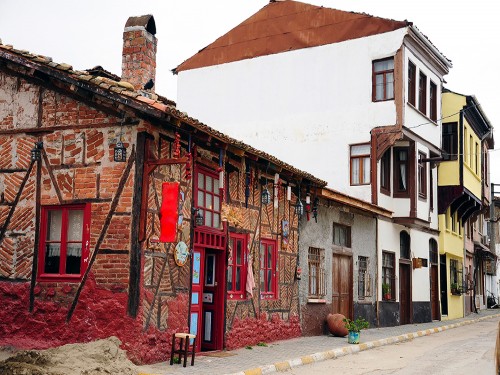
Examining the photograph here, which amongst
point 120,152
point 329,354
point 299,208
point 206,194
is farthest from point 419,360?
point 120,152

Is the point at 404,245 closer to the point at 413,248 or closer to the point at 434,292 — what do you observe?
the point at 413,248

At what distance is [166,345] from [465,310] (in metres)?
23.8

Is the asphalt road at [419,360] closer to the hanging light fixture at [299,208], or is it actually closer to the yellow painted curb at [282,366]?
the yellow painted curb at [282,366]

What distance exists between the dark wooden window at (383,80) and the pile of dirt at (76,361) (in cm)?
1450

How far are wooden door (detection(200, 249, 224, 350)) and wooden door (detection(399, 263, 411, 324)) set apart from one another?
11718mm

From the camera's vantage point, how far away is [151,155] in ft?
35.7

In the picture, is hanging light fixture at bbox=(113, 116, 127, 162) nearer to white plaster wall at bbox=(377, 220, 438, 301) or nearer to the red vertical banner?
the red vertical banner

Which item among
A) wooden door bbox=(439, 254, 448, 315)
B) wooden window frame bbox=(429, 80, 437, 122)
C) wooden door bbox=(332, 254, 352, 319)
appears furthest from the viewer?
wooden door bbox=(439, 254, 448, 315)

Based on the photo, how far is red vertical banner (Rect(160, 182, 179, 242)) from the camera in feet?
33.9

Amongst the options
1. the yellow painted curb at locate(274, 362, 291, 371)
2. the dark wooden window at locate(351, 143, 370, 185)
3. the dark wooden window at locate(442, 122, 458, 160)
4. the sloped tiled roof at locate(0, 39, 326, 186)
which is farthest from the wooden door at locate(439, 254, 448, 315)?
the sloped tiled roof at locate(0, 39, 326, 186)

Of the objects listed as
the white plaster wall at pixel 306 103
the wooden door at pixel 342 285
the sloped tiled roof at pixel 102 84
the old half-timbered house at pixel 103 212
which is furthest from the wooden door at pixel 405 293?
the sloped tiled roof at pixel 102 84

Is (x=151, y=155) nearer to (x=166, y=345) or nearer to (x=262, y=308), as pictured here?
(x=166, y=345)

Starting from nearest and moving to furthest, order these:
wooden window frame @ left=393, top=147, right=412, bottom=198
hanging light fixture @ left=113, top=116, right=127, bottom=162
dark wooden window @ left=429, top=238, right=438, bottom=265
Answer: hanging light fixture @ left=113, top=116, right=127, bottom=162 < wooden window frame @ left=393, top=147, right=412, bottom=198 < dark wooden window @ left=429, top=238, right=438, bottom=265

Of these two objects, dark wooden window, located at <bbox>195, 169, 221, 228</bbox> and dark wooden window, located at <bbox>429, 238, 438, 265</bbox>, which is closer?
dark wooden window, located at <bbox>195, 169, 221, 228</bbox>
